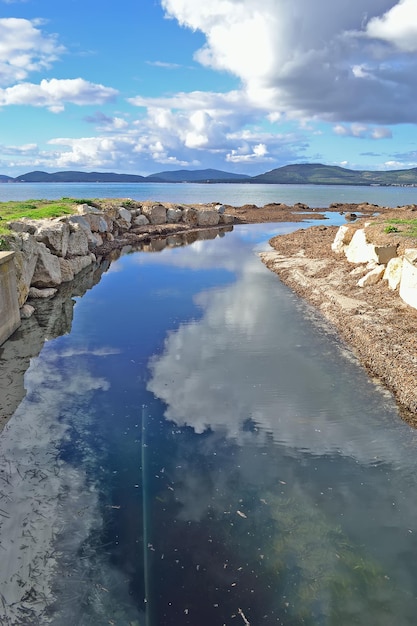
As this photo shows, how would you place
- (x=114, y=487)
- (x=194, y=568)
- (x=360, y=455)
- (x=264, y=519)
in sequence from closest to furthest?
(x=194, y=568)
(x=264, y=519)
(x=114, y=487)
(x=360, y=455)

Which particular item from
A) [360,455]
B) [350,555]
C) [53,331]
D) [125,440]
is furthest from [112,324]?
[350,555]

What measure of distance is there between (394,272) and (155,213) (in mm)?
40717

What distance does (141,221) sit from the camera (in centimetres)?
5538

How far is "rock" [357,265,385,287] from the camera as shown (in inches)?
941

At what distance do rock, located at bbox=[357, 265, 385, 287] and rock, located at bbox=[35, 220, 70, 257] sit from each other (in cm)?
1901

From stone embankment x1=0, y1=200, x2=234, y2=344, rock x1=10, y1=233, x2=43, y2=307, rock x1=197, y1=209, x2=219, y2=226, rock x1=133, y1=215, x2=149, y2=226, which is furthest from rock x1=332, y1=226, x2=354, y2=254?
rock x1=197, y1=209, x2=219, y2=226

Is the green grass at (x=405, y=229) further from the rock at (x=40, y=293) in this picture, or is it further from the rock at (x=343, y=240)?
the rock at (x=40, y=293)

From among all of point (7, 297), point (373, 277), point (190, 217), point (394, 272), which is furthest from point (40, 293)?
point (190, 217)

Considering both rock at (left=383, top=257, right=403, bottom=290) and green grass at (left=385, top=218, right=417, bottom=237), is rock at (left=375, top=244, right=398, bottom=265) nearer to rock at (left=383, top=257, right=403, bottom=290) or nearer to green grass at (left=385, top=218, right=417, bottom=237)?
rock at (left=383, top=257, right=403, bottom=290)

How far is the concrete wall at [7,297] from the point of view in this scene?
1747cm

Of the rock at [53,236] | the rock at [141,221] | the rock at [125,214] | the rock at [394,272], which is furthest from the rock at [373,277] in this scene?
the rock at [141,221]

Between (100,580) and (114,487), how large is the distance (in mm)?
2333

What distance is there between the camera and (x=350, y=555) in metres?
8.12

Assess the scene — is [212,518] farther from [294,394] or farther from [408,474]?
[294,394]
